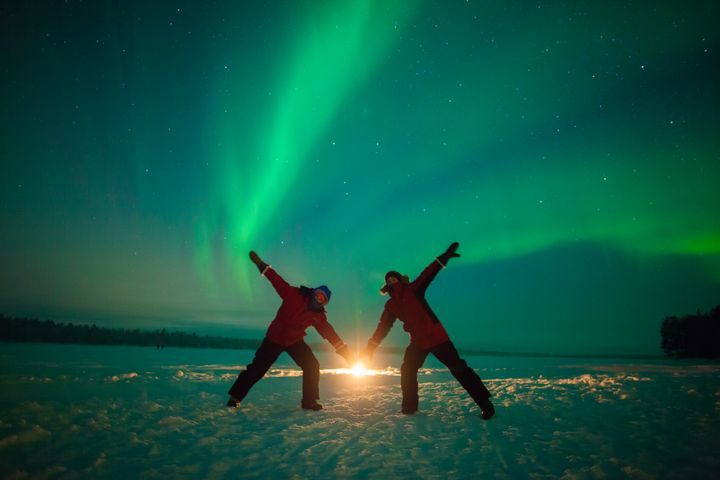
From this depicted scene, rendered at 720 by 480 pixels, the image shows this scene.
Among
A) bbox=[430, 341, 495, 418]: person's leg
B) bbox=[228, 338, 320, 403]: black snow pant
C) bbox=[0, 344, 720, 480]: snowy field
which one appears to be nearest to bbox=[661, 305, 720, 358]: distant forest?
bbox=[0, 344, 720, 480]: snowy field

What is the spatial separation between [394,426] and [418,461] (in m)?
1.57

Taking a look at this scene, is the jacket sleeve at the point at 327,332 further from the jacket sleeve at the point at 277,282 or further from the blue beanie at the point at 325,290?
the jacket sleeve at the point at 277,282

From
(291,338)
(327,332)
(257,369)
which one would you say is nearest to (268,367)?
(257,369)

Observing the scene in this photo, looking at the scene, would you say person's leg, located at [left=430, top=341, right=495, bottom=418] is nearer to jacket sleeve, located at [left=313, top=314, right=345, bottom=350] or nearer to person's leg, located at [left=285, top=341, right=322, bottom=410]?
jacket sleeve, located at [left=313, top=314, right=345, bottom=350]

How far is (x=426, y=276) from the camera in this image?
6.41m

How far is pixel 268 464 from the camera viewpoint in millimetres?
Answer: 3701

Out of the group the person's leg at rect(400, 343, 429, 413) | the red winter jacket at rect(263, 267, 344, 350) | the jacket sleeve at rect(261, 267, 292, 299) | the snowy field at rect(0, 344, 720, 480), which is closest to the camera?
the snowy field at rect(0, 344, 720, 480)

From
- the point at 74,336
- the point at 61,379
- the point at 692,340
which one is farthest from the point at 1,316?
the point at 692,340

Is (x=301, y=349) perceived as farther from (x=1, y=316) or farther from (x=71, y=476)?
(x=1, y=316)

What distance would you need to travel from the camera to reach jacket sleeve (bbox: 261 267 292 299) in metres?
6.77

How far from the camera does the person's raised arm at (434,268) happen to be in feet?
20.7

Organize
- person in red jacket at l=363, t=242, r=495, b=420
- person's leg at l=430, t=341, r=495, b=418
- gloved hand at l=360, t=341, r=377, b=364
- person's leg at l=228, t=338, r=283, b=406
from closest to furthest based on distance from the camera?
person's leg at l=430, t=341, r=495, b=418
person in red jacket at l=363, t=242, r=495, b=420
person's leg at l=228, t=338, r=283, b=406
gloved hand at l=360, t=341, r=377, b=364

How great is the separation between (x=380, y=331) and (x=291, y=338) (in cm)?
155

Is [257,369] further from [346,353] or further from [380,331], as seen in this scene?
[380,331]
